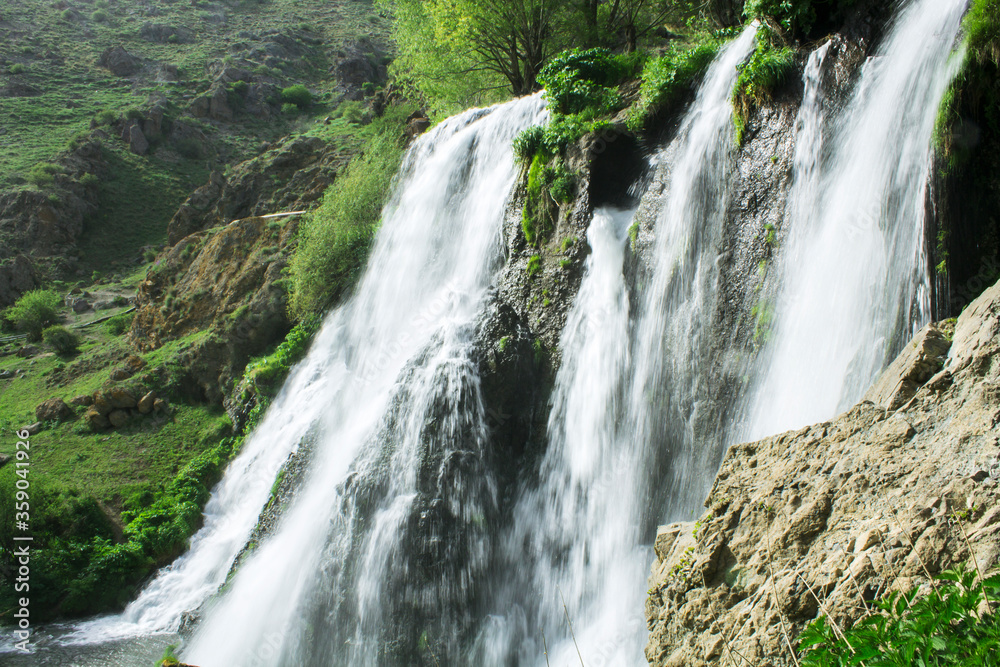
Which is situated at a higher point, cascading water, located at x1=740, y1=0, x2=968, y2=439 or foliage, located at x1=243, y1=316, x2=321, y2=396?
cascading water, located at x1=740, y1=0, x2=968, y2=439

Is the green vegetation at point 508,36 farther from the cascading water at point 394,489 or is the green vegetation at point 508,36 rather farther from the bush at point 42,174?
the bush at point 42,174

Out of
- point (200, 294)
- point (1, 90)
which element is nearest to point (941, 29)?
point (200, 294)

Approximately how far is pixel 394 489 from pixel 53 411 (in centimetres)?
1584

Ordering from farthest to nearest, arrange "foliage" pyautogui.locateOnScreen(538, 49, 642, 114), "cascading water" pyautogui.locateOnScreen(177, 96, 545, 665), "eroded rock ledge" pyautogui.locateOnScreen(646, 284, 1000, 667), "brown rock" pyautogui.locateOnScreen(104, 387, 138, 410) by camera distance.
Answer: "brown rock" pyautogui.locateOnScreen(104, 387, 138, 410), "foliage" pyautogui.locateOnScreen(538, 49, 642, 114), "cascading water" pyautogui.locateOnScreen(177, 96, 545, 665), "eroded rock ledge" pyautogui.locateOnScreen(646, 284, 1000, 667)

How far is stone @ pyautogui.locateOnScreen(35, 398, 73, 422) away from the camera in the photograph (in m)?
18.7

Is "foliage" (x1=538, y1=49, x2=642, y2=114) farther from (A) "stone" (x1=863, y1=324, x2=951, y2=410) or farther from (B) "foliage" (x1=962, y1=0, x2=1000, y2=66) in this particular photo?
(A) "stone" (x1=863, y1=324, x2=951, y2=410)

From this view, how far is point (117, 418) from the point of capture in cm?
1830

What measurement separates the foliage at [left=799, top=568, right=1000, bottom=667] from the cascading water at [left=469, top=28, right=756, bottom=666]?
503cm

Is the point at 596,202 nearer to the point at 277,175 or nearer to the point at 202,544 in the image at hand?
the point at 202,544

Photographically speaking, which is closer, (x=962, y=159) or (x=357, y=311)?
(x=962, y=159)

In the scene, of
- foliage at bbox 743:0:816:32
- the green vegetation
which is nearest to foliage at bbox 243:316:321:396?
the green vegetation

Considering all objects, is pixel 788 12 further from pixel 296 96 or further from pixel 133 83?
pixel 133 83

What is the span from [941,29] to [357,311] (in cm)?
1338

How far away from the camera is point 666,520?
290 inches
